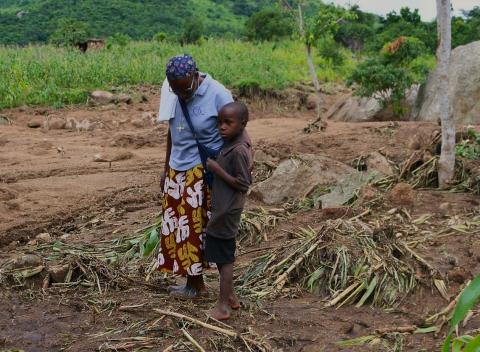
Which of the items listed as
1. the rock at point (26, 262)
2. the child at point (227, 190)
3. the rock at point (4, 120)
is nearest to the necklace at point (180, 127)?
the child at point (227, 190)

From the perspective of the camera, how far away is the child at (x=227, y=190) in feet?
11.1

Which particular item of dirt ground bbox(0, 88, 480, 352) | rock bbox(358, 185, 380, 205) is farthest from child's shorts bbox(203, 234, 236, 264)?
rock bbox(358, 185, 380, 205)

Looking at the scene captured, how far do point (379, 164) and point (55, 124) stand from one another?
21.2 ft

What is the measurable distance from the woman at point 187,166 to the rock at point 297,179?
2344 millimetres

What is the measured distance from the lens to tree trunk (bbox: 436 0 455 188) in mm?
5609

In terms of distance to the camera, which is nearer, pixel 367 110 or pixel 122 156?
pixel 122 156

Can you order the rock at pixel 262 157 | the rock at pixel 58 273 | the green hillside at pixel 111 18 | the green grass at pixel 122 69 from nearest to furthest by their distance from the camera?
the rock at pixel 58 273 < the rock at pixel 262 157 < the green grass at pixel 122 69 < the green hillside at pixel 111 18

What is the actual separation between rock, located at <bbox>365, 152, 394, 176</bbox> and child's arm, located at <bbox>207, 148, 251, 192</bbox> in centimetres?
331

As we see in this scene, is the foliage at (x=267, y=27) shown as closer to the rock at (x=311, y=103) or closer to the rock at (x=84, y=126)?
the rock at (x=311, y=103)

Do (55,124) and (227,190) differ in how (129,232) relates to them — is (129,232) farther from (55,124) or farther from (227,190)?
(55,124)

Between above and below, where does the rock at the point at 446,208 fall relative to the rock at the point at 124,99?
below

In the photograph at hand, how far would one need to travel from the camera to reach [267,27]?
22.2 m

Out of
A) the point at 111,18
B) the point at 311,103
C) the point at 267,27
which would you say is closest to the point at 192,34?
the point at 267,27

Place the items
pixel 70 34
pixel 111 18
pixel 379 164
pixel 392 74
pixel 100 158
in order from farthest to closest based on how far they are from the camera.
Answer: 1. pixel 111 18
2. pixel 70 34
3. pixel 392 74
4. pixel 100 158
5. pixel 379 164
